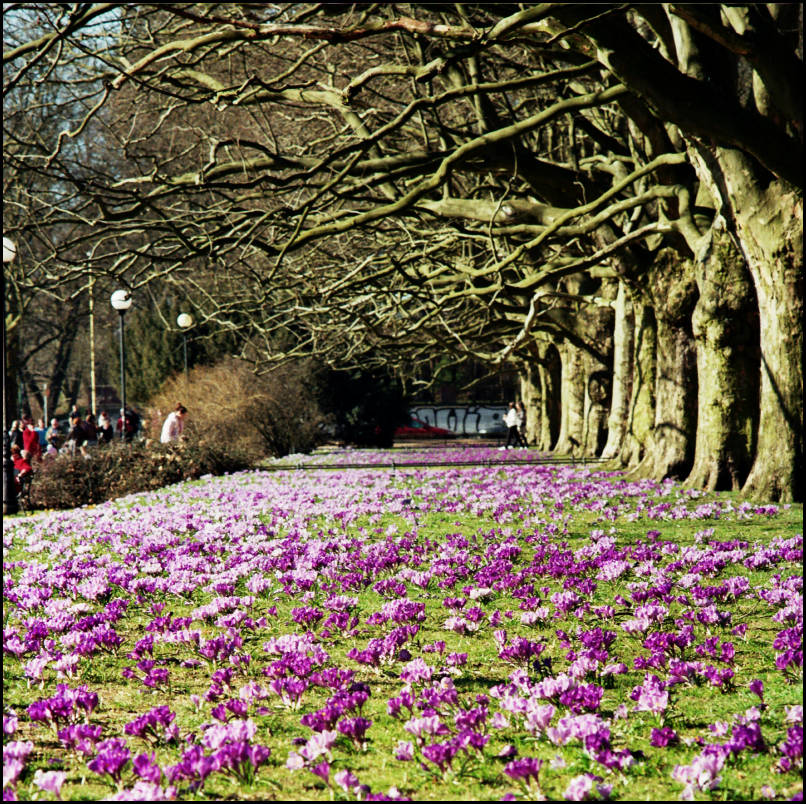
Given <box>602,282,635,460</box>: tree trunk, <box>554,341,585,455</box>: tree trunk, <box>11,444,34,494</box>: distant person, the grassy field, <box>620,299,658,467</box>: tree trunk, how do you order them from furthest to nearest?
<box>554,341,585,455</box>: tree trunk
<box>602,282,635,460</box>: tree trunk
<box>11,444,34,494</box>: distant person
<box>620,299,658,467</box>: tree trunk
the grassy field

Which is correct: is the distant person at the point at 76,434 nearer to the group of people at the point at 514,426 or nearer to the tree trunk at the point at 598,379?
the tree trunk at the point at 598,379

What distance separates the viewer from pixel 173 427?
74.7ft

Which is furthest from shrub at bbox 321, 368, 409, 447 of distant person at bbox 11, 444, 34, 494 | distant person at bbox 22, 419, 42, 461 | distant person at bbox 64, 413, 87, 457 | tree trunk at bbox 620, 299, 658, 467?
tree trunk at bbox 620, 299, 658, 467

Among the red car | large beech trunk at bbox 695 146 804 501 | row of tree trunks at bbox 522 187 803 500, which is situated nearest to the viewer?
large beech trunk at bbox 695 146 804 501

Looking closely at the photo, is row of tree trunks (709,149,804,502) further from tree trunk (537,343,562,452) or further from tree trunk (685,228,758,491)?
tree trunk (537,343,562,452)

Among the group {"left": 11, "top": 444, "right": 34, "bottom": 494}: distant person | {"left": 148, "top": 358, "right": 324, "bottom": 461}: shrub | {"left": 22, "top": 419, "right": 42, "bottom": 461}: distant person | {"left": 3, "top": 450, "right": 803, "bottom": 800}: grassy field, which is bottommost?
{"left": 3, "top": 450, "right": 803, "bottom": 800}: grassy field

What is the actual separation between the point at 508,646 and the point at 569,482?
1000cm

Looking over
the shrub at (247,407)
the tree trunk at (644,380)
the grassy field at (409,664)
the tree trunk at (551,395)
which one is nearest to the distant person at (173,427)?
the shrub at (247,407)

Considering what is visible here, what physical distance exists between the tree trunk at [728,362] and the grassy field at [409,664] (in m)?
3.27

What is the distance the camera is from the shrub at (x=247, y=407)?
26531mm

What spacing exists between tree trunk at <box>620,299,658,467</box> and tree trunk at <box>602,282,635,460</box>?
1.44 meters

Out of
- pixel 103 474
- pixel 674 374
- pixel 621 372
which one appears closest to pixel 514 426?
pixel 621 372

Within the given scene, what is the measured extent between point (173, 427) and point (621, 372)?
10.8 m

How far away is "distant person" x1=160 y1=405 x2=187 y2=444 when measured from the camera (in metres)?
22.0
